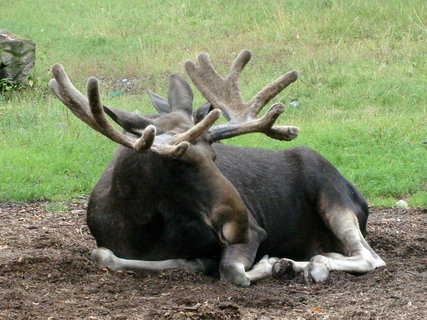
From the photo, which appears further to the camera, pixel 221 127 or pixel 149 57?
pixel 149 57

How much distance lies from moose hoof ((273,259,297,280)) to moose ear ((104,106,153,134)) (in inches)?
61.0

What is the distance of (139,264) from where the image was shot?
7.05 m

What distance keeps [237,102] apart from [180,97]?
0.48 m

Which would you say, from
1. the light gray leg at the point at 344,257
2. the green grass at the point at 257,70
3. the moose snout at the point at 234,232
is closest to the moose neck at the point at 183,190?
the moose snout at the point at 234,232

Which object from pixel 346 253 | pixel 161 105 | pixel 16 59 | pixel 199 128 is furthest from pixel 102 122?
pixel 16 59

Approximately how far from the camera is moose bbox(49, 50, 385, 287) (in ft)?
21.1

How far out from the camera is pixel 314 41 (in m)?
23.9

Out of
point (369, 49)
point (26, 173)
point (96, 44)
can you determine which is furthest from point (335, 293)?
point (96, 44)

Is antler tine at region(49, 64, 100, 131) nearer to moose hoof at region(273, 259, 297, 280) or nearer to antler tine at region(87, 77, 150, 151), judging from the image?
antler tine at region(87, 77, 150, 151)

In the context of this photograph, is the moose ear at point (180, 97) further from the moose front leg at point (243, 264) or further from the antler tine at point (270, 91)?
the moose front leg at point (243, 264)

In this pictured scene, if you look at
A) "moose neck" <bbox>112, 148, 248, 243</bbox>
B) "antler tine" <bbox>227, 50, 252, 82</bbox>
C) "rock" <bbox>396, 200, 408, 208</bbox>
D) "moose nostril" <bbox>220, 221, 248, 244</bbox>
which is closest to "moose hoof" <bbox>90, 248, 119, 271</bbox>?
"moose neck" <bbox>112, 148, 248, 243</bbox>

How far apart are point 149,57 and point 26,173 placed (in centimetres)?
1353

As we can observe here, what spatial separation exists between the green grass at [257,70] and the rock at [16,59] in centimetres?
46

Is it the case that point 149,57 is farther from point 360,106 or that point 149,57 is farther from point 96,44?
point 360,106
